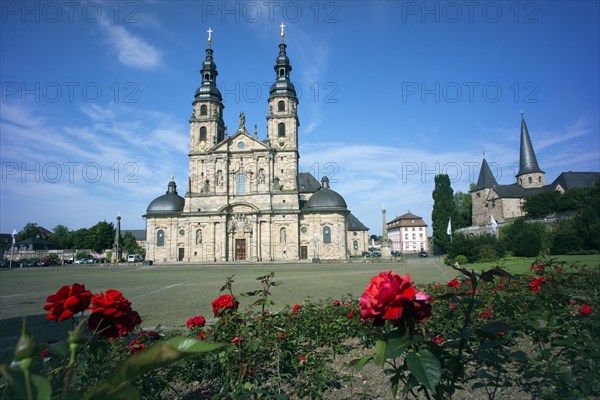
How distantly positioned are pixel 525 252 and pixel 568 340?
3294 centimetres

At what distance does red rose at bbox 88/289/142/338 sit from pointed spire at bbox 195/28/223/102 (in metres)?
52.8

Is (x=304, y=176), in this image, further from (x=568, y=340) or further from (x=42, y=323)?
(x=568, y=340)

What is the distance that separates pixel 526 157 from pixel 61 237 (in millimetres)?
107954

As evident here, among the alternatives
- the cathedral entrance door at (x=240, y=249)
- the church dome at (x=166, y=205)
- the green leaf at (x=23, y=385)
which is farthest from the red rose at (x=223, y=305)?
the church dome at (x=166, y=205)

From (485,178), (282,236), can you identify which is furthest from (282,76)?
(485,178)

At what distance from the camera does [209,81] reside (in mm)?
53406

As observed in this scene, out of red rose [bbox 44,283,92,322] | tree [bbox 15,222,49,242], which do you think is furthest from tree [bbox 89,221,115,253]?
red rose [bbox 44,283,92,322]

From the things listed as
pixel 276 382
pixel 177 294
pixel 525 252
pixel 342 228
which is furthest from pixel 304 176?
pixel 276 382

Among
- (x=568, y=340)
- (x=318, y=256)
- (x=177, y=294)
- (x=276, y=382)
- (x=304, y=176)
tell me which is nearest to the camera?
(x=568, y=340)

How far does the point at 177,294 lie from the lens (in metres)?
13.9

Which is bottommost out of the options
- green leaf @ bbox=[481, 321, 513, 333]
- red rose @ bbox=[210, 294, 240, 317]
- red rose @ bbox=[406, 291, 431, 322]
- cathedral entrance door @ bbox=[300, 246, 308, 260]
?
cathedral entrance door @ bbox=[300, 246, 308, 260]

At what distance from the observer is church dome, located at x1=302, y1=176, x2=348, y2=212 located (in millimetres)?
47719

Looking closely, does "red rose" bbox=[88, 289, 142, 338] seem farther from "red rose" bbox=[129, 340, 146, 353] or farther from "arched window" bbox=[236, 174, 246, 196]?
"arched window" bbox=[236, 174, 246, 196]

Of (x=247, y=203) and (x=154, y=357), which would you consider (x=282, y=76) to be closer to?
(x=247, y=203)
